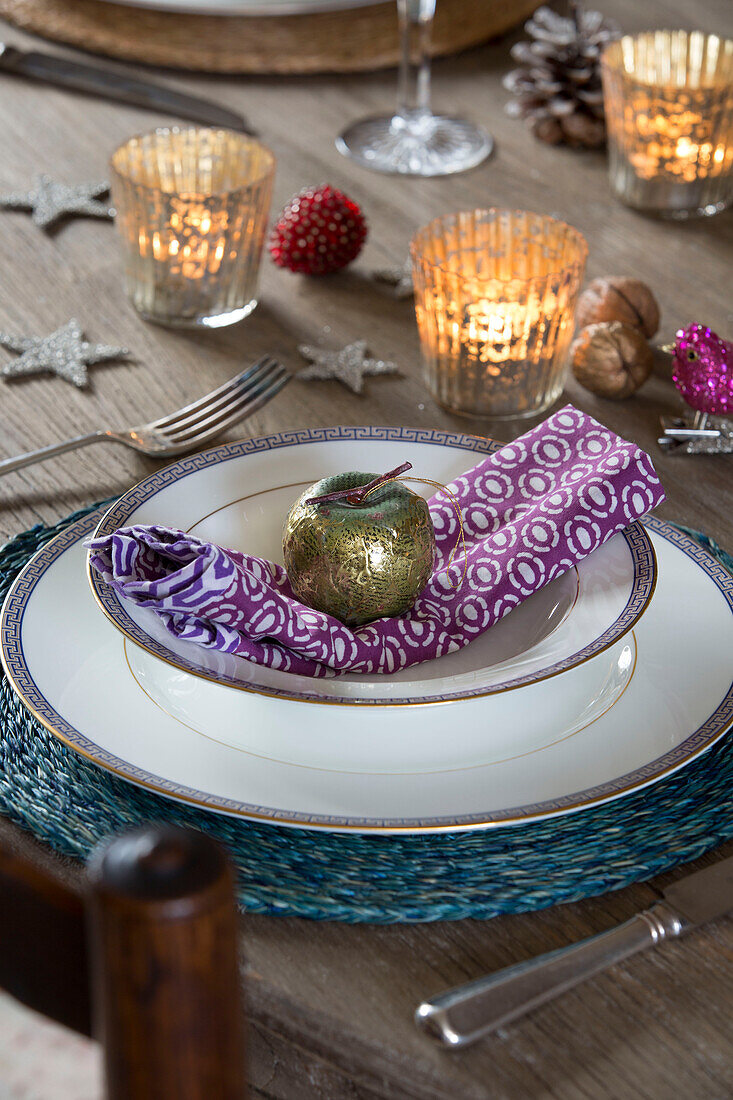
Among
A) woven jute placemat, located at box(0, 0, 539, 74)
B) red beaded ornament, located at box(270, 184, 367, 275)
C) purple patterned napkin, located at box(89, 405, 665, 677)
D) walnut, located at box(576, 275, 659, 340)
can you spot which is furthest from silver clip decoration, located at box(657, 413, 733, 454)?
woven jute placemat, located at box(0, 0, 539, 74)

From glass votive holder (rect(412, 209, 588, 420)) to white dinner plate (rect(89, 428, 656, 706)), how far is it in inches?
6.7

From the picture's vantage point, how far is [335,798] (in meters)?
0.50

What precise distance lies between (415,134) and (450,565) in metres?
0.80

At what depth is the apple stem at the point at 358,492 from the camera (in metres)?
0.56

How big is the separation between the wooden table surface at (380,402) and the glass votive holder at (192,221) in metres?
0.03

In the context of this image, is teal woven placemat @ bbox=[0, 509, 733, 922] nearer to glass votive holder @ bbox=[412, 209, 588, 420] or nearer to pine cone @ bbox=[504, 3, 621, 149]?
glass votive holder @ bbox=[412, 209, 588, 420]

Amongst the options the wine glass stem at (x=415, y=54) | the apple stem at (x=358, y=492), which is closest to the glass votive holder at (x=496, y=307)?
the apple stem at (x=358, y=492)

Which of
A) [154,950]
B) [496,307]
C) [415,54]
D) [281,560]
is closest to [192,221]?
[496,307]

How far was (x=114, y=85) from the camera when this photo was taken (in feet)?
4.37

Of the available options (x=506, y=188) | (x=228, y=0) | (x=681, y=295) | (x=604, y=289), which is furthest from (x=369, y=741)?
(x=228, y=0)

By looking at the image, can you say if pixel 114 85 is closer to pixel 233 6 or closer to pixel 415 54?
pixel 233 6

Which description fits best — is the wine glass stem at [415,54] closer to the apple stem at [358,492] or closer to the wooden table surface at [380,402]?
the wooden table surface at [380,402]

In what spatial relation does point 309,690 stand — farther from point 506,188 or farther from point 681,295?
point 506,188

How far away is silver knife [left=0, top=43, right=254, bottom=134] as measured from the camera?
4.19ft
